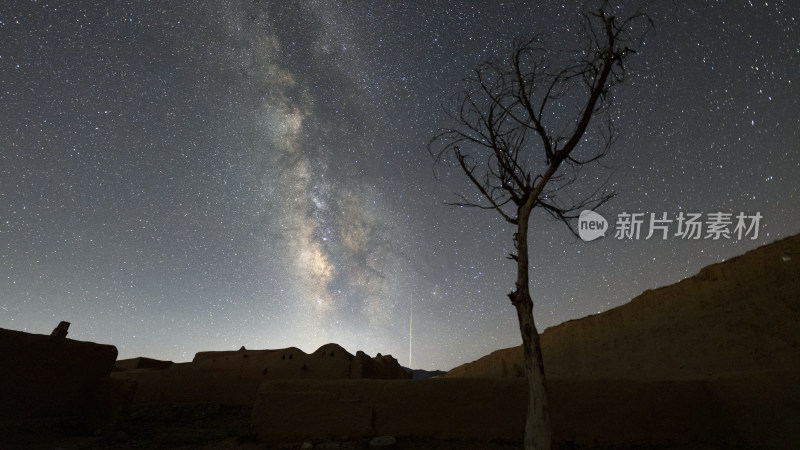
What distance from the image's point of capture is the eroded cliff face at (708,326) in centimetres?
1150

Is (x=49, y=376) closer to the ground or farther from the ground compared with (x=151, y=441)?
farther from the ground

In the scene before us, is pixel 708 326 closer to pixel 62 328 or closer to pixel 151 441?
pixel 151 441

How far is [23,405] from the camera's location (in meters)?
7.45

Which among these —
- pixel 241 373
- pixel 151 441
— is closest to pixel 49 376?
pixel 151 441

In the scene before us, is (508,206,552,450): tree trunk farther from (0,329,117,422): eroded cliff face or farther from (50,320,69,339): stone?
(50,320,69,339): stone

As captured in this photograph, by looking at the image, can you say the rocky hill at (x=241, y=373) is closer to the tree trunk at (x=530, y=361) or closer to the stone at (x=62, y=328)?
the stone at (x=62, y=328)

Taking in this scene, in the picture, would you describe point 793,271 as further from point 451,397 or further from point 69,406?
point 69,406

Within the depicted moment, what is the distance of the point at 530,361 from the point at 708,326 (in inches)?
531

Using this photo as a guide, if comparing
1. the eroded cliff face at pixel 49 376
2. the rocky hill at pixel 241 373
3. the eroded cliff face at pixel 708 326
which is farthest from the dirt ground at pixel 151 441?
the eroded cliff face at pixel 708 326

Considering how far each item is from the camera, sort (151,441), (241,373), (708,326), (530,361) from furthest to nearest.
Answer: (241,373), (708,326), (151,441), (530,361)

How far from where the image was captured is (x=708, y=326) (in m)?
13.8

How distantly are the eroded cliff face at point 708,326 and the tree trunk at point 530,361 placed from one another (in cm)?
548

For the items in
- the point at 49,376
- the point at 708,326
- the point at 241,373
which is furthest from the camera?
the point at 241,373

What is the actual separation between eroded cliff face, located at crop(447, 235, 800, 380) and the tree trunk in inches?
216
